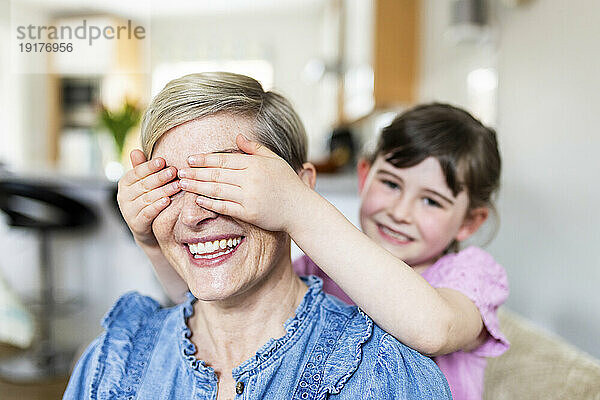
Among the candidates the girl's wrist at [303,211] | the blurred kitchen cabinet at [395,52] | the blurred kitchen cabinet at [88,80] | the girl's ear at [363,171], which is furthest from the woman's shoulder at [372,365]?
the blurred kitchen cabinet at [88,80]

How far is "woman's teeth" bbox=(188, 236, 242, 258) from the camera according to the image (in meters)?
0.86

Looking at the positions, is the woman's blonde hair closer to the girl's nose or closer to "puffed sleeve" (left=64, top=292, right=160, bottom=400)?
"puffed sleeve" (left=64, top=292, right=160, bottom=400)

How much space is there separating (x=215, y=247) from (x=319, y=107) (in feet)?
21.1

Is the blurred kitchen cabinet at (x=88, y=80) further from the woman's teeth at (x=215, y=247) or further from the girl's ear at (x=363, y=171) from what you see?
the woman's teeth at (x=215, y=247)

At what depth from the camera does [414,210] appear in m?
1.29

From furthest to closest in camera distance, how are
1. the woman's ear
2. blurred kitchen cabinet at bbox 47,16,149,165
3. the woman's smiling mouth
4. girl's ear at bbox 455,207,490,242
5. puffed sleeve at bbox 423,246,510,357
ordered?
blurred kitchen cabinet at bbox 47,16,149,165 < girl's ear at bbox 455,207,490,242 < puffed sleeve at bbox 423,246,510,357 < the woman's ear < the woman's smiling mouth

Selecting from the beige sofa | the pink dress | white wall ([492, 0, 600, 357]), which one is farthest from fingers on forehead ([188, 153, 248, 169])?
white wall ([492, 0, 600, 357])

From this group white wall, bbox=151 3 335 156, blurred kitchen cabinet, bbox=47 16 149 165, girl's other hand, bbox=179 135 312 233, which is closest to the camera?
girl's other hand, bbox=179 135 312 233

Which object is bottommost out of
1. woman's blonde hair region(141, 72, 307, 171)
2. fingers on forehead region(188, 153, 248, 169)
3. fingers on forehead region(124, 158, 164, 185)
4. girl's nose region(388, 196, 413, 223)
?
girl's nose region(388, 196, 413, 223)

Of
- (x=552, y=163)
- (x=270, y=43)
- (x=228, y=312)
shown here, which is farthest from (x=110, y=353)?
(x=270, y=43)

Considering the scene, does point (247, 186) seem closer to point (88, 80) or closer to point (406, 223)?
point (406, 223)

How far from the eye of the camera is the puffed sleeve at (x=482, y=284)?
3.64 ft

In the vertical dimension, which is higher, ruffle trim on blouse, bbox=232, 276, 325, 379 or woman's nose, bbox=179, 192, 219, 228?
woman's nose, bbox=179, 192, 219, 228

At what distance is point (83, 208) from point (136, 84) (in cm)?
431
